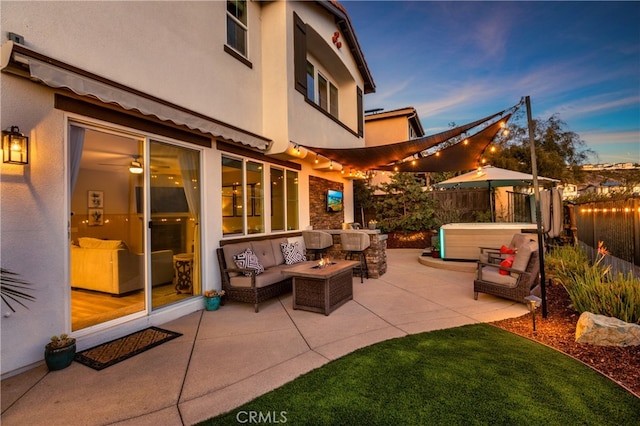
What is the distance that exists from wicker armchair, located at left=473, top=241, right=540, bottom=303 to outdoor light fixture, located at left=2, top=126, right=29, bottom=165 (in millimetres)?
6689

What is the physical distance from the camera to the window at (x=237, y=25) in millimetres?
6414

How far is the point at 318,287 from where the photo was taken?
509 cm

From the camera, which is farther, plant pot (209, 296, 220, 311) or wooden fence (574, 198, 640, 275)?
wooden fence (574, 198, 640, 275)

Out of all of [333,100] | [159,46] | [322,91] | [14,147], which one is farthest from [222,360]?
[333,100]

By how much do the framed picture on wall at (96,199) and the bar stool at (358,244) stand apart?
5799mm

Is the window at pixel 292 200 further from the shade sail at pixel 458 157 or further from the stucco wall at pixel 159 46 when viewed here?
the shade sail at pixel 458 157

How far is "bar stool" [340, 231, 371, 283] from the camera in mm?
7508

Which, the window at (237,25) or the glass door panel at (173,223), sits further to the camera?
A: the window at (237,25)

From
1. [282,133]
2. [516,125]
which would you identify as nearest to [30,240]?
[282,133]

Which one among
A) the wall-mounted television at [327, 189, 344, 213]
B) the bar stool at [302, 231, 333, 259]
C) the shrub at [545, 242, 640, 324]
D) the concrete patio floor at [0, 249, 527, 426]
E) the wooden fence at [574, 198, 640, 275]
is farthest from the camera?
the wall-mounted television at [327, 189, 344, 213]

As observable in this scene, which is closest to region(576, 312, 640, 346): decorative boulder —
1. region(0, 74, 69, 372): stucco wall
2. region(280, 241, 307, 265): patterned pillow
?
region(280, 241, 307, 265): patterned pillow

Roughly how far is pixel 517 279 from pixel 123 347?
5943 millimetres

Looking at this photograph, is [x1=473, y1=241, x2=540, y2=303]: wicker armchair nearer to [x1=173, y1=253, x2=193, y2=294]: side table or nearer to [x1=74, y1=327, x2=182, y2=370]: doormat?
[x1=74, y1=327, x2=182, y2=370]: doormat

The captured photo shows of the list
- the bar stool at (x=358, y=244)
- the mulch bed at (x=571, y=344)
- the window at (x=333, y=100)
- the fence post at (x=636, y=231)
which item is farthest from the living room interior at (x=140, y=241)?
the fence post at (x=636, y=231)
